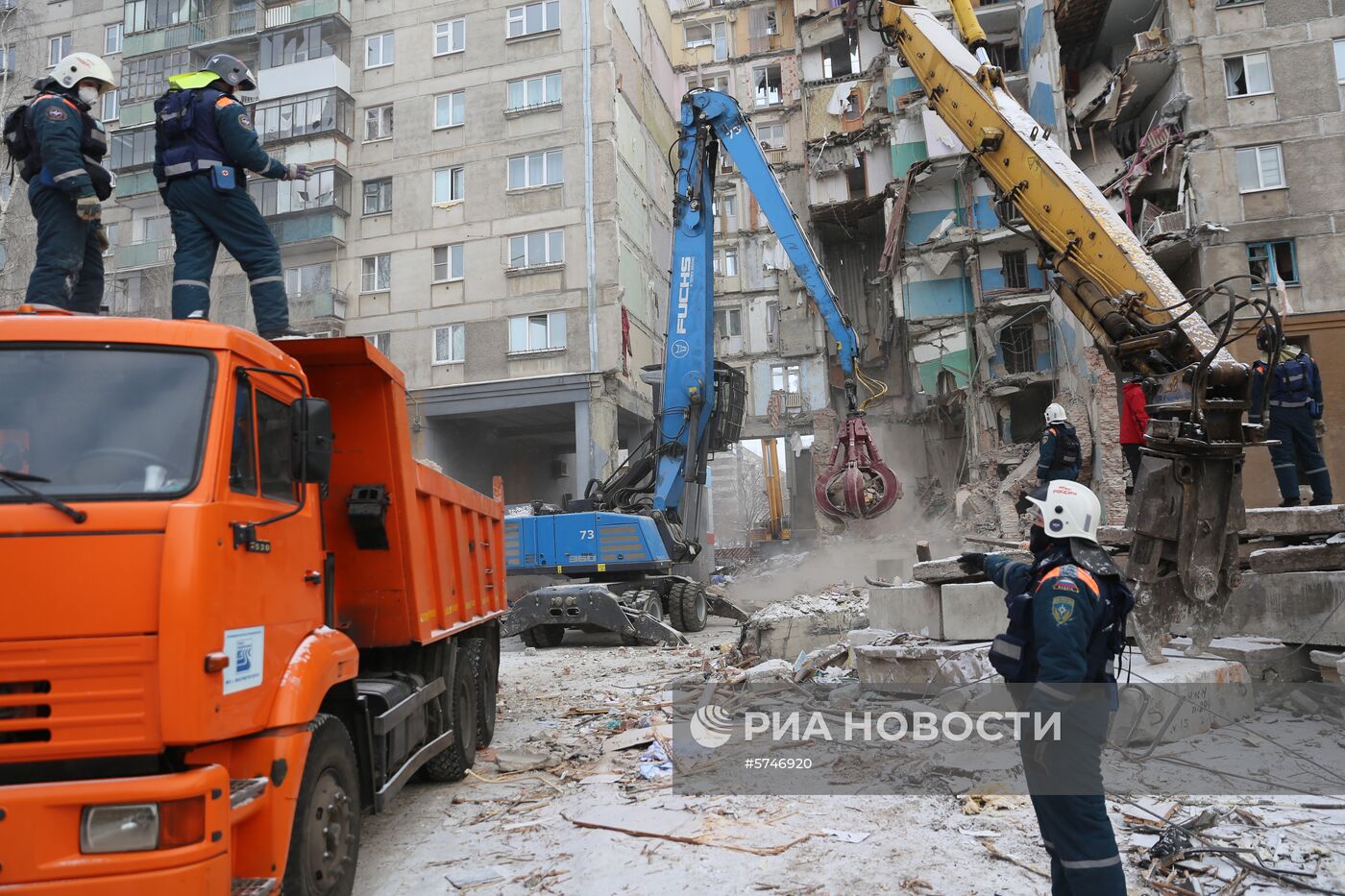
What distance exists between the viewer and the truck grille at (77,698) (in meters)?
2.68

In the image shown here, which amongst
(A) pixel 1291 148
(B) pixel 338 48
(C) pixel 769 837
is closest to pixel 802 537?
(A) pixel 1291 148

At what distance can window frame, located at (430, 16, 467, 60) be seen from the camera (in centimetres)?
2420

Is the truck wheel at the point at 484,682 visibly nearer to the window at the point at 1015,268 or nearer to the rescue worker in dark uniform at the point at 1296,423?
the rescue worker in dark uniform at the point at 1296,423

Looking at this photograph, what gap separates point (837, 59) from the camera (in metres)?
33.1

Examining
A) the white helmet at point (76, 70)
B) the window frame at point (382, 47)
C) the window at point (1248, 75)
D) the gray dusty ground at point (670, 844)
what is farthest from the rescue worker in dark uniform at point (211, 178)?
the window frame at point (382, 47)

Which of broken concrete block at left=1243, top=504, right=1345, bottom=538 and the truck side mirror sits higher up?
the truck side mirror

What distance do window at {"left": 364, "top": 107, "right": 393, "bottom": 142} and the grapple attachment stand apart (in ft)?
59.8

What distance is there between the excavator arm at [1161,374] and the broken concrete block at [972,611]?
1.57 meters

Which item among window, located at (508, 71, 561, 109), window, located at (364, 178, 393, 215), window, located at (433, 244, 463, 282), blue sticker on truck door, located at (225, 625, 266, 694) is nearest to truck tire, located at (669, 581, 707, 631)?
blue sticker on truck door, located at (225, 625, 266, 694)

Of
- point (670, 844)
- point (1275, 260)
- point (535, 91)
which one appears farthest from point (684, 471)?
point (1275, 260)

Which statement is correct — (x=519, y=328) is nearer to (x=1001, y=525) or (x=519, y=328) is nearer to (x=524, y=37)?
(x=524, y=37)

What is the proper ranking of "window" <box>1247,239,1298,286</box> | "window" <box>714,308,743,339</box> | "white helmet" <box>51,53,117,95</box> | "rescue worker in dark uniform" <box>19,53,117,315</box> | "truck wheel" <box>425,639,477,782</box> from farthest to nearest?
1. "window" <box>714,308,743,339</box>
2. "window" <box>1247,239,1298,286</box>
3. "truck wheel" <box>425,639,477,782</box>
4. "white helmet" <box>51,53,117,95</box>
5. "rescue worker in dark uniform" <box>19,53,117,315</box>

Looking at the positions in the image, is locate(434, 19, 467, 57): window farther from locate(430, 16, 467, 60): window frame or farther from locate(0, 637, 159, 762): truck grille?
locate(0, 637, 159, 762): truck grille

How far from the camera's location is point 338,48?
25344 millimetres
